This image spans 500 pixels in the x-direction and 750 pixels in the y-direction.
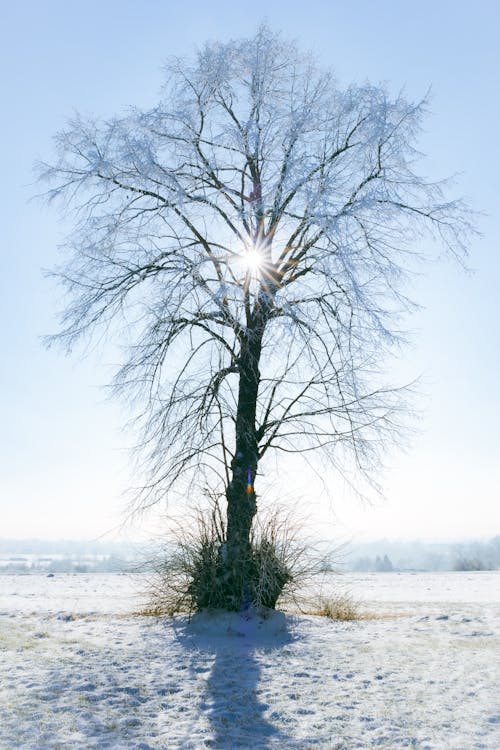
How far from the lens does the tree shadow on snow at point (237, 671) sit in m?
4.81

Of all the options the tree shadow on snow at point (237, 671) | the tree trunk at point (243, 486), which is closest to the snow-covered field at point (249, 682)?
the tree shadow on snow at point (237, 671)

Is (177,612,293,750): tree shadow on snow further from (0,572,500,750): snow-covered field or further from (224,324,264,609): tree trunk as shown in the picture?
(224,324,264,609): tree trunk

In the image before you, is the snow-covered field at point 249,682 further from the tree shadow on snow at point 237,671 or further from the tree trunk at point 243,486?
the tree trunk at point 243,486

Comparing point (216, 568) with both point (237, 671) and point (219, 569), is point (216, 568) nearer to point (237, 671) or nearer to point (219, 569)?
point (219, 569)

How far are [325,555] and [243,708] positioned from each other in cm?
421

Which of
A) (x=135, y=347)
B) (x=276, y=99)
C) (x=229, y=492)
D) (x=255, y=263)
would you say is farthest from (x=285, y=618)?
(x=276, y=99)

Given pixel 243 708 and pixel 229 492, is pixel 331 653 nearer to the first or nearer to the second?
pixel 243 708

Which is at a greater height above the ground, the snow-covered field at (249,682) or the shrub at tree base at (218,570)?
the shrub at tree base at (218,570)

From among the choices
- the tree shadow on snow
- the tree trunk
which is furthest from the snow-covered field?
the tree trunk

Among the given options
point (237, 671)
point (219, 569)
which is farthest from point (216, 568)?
point (237, 671)

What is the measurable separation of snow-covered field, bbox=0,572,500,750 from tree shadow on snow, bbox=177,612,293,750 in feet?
0.06

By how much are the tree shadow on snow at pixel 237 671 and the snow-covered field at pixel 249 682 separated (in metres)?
0.02

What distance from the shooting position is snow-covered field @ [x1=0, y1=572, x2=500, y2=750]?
4.74 m

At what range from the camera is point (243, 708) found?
5.41 metres
